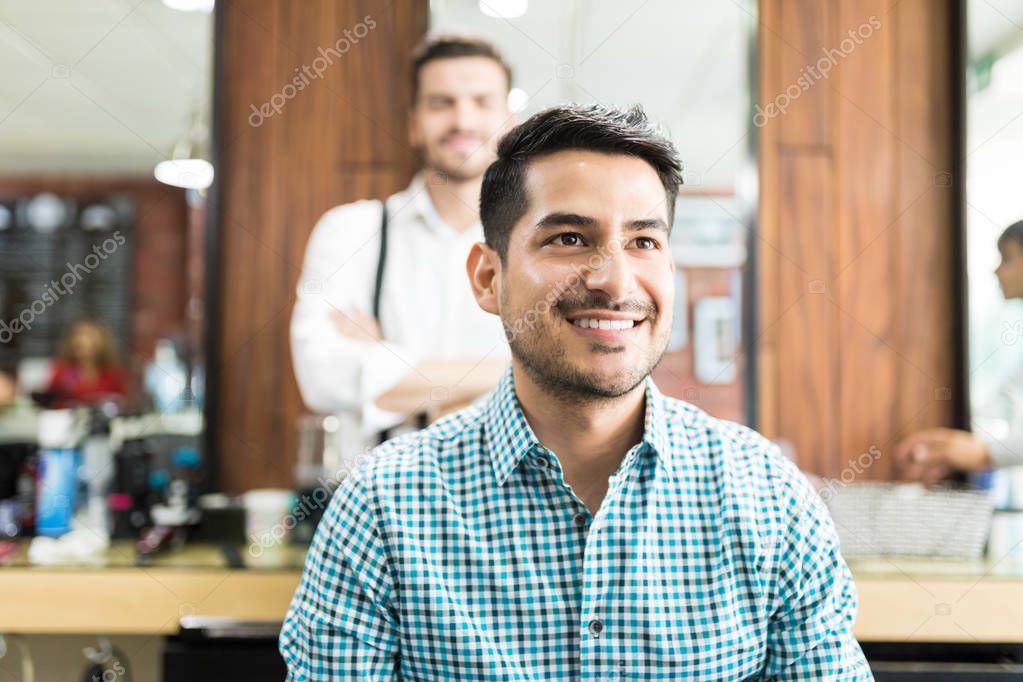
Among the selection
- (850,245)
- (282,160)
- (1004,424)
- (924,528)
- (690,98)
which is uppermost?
(690,98)

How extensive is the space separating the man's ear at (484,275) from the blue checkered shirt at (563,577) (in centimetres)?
20

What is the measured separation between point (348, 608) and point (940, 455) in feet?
5.95

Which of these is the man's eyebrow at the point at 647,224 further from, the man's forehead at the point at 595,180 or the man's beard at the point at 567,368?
the man's beard at the point at 567,368

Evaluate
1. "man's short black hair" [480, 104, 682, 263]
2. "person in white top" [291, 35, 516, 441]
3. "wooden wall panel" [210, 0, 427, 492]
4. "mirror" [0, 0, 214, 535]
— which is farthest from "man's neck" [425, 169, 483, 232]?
"man's short black hair" [480, 104, 682, 263]

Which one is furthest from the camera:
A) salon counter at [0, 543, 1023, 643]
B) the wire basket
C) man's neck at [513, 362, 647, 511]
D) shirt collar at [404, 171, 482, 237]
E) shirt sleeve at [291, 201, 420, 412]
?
shirt collar at [404, 171, 482, 237]

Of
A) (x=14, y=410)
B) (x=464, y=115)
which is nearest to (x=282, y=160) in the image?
(x=464, y=115)

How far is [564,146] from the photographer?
1.18m

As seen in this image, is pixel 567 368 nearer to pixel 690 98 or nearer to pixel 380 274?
pixel 380 274

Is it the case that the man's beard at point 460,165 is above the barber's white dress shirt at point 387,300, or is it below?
above

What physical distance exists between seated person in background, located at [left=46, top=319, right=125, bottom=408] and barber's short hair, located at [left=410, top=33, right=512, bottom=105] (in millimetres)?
1143

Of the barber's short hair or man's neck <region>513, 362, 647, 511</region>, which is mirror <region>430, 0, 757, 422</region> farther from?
man's neck <region>513, 362, 647, 511</region>

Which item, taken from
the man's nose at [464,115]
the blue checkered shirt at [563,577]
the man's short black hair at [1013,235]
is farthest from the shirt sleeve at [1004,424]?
the man's nose at [464,115]

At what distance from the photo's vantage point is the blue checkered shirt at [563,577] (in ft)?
3.60

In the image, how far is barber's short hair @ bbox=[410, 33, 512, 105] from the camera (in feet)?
7.18
